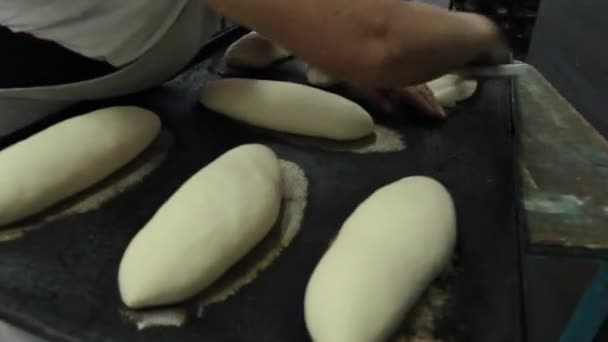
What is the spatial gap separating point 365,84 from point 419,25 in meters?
0.08

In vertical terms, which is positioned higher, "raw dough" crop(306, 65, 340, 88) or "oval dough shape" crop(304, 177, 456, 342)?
"raw dough" crop(306, 65, 340, 88)

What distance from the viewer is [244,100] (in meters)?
0.76

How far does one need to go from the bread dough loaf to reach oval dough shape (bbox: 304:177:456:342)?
0.37 meters

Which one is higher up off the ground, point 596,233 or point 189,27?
point 189,27

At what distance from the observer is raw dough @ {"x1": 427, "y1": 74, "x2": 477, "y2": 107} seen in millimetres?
833

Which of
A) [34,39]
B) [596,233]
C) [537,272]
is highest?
[34,39]

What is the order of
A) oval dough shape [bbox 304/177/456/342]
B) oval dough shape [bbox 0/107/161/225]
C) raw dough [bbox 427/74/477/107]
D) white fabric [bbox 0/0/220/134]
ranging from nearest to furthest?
1. oval dough shape [bbox 304/177/456/342]
2. oval dough shape [bbox 0/107/161/225]
3. white fabric [bbox 0/0/220/134]
4. raw dough [bbox 427/74/477/107]

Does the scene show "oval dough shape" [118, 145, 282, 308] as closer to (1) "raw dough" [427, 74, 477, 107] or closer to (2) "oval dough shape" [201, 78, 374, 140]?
(2) "oval dough shape" [201, 78, 374, 140]

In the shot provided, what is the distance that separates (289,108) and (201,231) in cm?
27

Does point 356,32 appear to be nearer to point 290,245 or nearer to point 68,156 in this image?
point 290,245

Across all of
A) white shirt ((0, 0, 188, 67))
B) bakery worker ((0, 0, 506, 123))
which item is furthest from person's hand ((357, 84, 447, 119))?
white shirt ((0, 0, 188, 67))

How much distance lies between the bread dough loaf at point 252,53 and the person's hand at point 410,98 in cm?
16

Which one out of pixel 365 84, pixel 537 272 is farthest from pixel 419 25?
pixel 537 272

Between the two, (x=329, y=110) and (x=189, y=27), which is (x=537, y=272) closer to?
(x=329, y=110)
